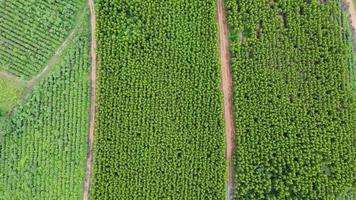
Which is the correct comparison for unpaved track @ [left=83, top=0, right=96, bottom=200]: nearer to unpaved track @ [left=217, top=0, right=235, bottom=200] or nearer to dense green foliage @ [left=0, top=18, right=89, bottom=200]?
dense green foliage @ [left=0, top=18, right=89, bottom=200]

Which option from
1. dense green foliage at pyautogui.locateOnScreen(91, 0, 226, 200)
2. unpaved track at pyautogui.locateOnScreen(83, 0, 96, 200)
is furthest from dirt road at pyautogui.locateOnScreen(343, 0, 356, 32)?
unpaved track at pyautogui.locateOnScreen(83, 0, 96, 200)

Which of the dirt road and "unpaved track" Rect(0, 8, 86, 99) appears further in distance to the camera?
the dirt road

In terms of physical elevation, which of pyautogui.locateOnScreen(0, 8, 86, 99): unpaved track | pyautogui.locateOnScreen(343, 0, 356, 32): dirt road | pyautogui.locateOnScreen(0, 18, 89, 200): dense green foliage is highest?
pyautogui.locateOnScreen(343, 0, 356, 32): dirt road

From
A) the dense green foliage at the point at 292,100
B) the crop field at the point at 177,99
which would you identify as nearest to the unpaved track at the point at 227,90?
the crop field at the point at 177,99

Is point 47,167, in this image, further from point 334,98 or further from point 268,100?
point 334,98

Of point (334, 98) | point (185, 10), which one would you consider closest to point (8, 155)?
point (185, 10)

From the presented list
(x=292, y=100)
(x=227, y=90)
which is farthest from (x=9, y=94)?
(x=292, y=100)
